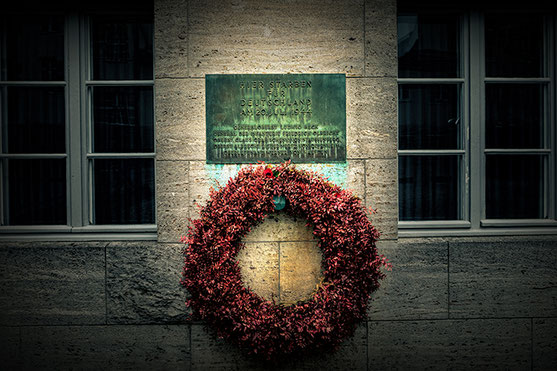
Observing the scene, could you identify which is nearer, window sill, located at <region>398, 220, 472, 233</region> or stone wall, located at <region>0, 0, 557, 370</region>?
stone wall, located at <region>0, 0, 557, 370</region>

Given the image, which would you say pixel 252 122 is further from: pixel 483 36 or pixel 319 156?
pixel 483 36

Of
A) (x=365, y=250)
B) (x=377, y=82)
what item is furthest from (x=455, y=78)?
(x=365, y=250)

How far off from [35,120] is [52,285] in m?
1.88

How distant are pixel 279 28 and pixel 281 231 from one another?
2209mm

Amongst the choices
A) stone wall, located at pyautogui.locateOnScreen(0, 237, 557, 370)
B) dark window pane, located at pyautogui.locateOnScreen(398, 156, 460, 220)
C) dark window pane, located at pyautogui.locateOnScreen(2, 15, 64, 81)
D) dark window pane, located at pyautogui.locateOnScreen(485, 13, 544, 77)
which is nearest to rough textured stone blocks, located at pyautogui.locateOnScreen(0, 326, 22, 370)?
stone wall, located at pyautogui.locateOnScreen(0, 237, 557, 370)

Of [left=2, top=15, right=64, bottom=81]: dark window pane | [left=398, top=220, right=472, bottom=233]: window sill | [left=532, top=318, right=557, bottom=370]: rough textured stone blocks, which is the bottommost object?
[left=532, top=318, right=557, bottom=370]: rough textured stone blocks

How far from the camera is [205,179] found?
480cm

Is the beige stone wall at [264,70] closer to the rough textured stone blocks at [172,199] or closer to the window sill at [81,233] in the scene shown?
the rough textured stone blocks at [172,199]

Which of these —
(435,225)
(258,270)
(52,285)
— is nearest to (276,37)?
(258,270)

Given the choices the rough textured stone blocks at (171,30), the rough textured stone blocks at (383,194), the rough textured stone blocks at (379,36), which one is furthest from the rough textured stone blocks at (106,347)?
the rough textured stone blocks at (379,36)

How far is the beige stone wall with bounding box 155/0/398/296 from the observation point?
4.79 m

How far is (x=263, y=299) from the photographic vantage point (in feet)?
15.3

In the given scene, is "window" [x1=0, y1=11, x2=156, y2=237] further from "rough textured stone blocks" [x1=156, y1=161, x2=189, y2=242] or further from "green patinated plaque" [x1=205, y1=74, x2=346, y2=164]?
"green patinated plaque" [x1=205, y1=74, x2=346, y2=164]

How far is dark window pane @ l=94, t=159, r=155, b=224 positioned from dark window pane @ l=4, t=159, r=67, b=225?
0.42 metres
